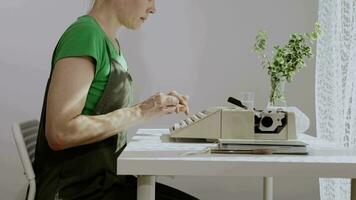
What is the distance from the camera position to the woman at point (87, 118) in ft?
4.04

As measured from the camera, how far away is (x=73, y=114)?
4.04ft

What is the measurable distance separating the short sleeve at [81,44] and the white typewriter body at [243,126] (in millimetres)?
311

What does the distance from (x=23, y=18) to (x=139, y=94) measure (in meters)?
0.65

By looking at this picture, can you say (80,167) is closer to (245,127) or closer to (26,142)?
(26,142)

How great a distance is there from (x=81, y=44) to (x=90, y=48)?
1.0 inches

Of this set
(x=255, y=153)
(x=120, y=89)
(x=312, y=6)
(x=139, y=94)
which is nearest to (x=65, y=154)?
(x=120, y=89)

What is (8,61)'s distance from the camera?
7.89ft

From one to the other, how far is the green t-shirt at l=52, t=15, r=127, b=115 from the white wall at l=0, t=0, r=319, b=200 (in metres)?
0.98

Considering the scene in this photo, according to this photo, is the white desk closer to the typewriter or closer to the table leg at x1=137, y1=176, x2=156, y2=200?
the table leg at x1=137, y1=176, x2=156, y2=200

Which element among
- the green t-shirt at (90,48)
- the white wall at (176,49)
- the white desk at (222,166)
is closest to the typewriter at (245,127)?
the white desk at (222,166)

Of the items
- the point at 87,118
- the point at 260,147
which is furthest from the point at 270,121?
the point at 87,118

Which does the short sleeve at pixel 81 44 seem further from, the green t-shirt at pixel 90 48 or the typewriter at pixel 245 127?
the typewriter at pixel 245 127

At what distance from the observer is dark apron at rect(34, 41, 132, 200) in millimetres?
1274

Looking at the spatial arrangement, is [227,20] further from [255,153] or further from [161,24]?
[255,153]
